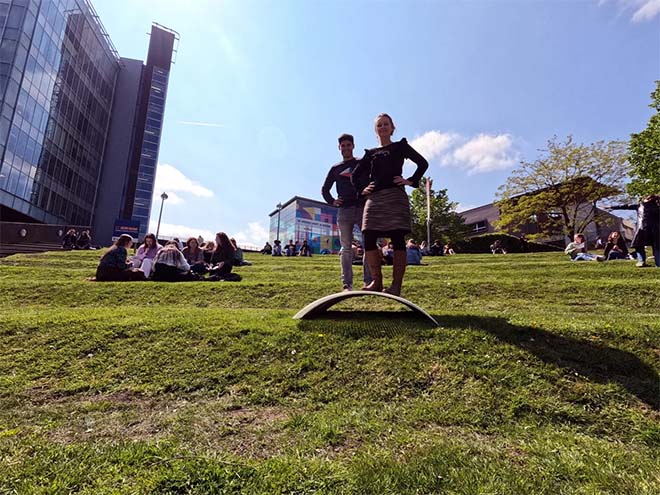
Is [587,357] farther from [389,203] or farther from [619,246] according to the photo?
[619,246]

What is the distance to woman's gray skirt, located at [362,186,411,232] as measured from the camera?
4395mm

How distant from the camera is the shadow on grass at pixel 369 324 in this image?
3.74 m

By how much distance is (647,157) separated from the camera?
24062 millimetres

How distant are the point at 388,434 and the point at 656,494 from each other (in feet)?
4.25

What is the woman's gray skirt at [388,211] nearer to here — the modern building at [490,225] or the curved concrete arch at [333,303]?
the curved concrete arch at [333,303]

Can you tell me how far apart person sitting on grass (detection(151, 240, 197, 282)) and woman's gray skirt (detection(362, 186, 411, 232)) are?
663 centimetres

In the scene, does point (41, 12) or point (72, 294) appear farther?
point (41, 12)

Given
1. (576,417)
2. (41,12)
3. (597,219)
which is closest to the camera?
(576,417)

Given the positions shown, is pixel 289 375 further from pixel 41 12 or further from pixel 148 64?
pixel 148 64

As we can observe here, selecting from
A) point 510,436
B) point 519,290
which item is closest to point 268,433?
point 510,436

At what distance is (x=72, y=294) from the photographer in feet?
23.9

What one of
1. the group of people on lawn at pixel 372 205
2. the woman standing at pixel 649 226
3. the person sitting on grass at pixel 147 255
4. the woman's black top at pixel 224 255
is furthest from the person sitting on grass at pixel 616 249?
the person sitting on grass at pixel 147 255

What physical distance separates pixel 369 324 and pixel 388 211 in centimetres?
139

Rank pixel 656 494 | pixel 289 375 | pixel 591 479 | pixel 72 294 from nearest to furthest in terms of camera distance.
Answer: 1. pixel 656 494
2. pixel 591 479
3. pixel 289 375
4. pixel 72 294
